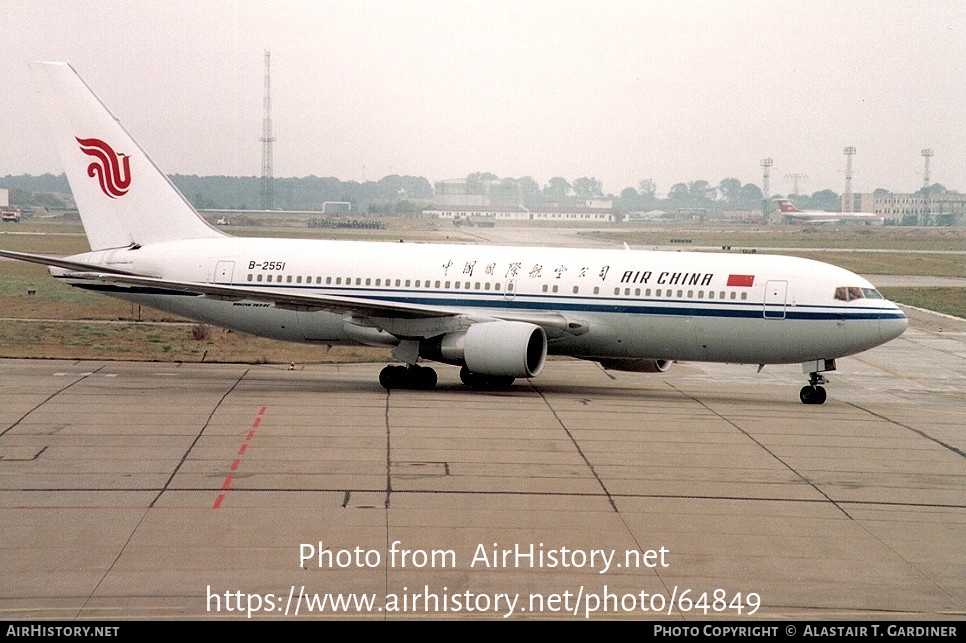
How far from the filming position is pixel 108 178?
28859mm

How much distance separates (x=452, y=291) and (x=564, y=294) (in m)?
2.73

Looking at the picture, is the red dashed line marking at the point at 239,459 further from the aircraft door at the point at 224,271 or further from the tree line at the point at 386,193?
the tree line at the point at 386,193

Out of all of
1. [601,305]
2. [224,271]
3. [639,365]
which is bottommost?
[639,365]

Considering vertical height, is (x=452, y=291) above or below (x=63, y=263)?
below

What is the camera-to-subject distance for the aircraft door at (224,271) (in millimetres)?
28188

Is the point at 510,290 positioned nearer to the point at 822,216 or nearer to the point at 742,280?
the point at 742,280

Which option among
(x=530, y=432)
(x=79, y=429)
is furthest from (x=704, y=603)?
(x=79, y=429)

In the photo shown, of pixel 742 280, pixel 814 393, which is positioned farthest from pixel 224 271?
pixel 814 393

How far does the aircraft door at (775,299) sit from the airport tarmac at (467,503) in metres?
2.03

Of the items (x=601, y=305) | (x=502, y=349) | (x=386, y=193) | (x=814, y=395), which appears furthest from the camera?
(x=386, y=193)

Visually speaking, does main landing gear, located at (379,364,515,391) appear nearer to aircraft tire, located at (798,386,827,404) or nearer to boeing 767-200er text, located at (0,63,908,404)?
boeing 767-200er text, located at (0,63,908,404)
